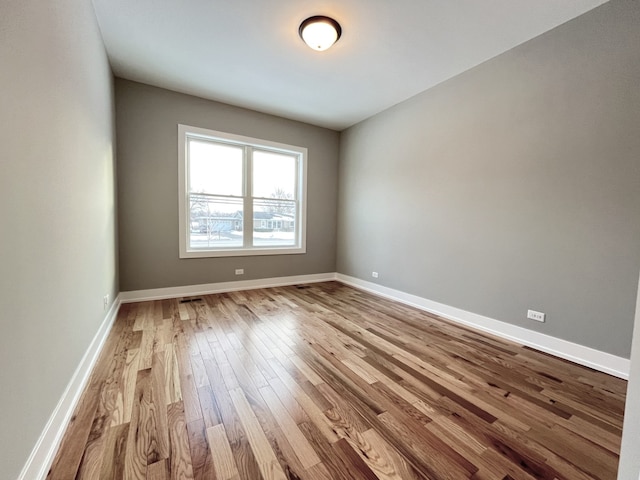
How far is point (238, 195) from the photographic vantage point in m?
4.22

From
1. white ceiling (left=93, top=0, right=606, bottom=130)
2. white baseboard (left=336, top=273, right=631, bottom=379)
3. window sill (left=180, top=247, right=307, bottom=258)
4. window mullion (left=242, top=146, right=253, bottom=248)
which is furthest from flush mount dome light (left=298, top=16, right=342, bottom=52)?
white baseboard (left=336, top=273, right=631, bottom=379)

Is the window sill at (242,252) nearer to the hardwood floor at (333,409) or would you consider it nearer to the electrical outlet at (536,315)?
the hardwood floor at (333,409)

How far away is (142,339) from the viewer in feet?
7.79

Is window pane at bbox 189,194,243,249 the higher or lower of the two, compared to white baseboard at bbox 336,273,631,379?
higher

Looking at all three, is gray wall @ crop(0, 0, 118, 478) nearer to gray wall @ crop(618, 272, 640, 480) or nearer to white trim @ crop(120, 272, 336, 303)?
white trim @ crop(120, 272, 336, 303)

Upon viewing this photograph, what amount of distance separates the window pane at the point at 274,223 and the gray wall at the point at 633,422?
4.20 meters

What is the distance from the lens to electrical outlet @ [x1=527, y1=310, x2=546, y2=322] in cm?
239

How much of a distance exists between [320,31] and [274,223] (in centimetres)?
293

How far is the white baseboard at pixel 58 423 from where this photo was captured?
3.41 feet

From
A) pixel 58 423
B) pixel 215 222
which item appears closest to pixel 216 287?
pixel 215 222

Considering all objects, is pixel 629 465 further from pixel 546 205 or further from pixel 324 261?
pixel 324 261

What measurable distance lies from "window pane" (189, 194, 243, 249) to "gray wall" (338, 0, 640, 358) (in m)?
2.62

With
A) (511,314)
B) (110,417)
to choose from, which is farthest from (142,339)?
(511,314)

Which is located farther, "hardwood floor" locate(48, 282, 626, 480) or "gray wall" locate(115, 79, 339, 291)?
"gray wall" locate(115, 79, 339, 291)
